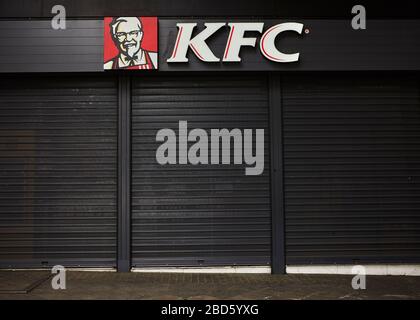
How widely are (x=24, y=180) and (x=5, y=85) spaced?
1.96 metres

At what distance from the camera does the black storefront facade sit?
9828 mm

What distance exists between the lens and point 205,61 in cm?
977

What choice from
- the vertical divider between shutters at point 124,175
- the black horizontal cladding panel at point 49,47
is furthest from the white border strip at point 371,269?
the black horizontal cladding panel at point 49,47

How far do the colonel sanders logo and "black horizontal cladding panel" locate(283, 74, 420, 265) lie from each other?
9.32 feet

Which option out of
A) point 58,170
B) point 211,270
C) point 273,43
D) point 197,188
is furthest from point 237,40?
point 211,270

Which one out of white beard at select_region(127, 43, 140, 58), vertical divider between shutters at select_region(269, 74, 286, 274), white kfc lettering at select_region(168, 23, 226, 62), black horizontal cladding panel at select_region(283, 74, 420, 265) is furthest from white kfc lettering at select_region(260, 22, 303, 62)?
white beard at select_region(127, 43, 140, 58)

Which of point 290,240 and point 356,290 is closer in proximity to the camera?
point 356,290

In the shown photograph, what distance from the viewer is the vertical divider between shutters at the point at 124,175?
9.73 m

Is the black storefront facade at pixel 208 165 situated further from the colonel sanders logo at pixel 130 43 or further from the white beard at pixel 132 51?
the white beard at pixel 132 51

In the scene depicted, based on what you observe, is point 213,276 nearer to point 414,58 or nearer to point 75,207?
point 75,207

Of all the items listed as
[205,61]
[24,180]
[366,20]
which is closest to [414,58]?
[366,20]

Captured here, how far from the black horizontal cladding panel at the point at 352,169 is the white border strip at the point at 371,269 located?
0.39 feet

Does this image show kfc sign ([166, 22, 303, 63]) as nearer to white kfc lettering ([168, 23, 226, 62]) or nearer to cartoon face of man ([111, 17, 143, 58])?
white kfc lettering ([168, 23, 226, 62])

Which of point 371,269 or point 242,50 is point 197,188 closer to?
point 242,50
